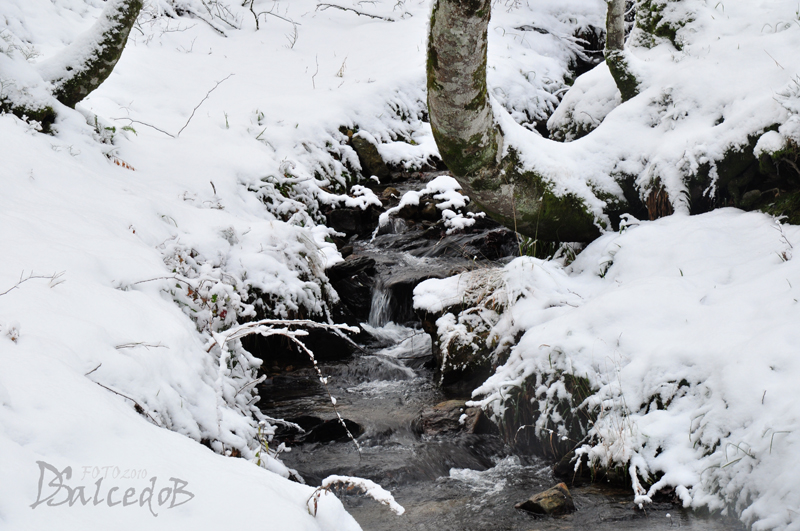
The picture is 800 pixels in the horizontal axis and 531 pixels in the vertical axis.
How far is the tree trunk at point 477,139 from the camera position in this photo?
3391 mm

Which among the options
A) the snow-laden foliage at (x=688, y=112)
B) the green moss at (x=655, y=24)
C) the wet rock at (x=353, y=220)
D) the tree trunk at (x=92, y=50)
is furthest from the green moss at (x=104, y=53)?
→ the green moss at (x=655, y=24)

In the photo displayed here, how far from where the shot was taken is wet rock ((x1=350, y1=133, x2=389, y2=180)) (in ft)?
29.6

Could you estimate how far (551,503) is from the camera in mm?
2998

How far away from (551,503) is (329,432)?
180cm

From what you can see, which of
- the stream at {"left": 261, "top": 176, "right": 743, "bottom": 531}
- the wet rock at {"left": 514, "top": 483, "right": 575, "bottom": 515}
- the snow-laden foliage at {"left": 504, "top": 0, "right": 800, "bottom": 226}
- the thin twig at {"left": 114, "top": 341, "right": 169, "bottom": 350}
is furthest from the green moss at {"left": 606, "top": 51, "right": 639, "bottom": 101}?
the thin twig at {"left": 114, "top": 341, "right": 169, "bottom": 350}

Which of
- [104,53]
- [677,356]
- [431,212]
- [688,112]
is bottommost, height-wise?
[431,212]

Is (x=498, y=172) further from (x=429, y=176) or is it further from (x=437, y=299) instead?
(x=429, y=176)

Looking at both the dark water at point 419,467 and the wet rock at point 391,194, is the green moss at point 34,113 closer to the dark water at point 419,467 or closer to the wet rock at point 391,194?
the dark water at point 419,467

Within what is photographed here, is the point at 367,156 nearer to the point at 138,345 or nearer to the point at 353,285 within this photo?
the point at 353,285

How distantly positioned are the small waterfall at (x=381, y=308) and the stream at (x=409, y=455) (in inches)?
0.5

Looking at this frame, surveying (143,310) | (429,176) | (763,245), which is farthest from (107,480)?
(429,176)

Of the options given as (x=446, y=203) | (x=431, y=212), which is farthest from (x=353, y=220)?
(x=446, y=203)

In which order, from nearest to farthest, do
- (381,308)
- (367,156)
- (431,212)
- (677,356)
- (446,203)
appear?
(677,356), (381,308), (446,203), (431,212), (367,156)

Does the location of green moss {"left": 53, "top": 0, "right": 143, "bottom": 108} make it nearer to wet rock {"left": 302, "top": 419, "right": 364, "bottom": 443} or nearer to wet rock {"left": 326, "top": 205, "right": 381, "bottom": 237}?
wet rock {"left": 326, "top": 205, "right": 381, "bottom": 237}
